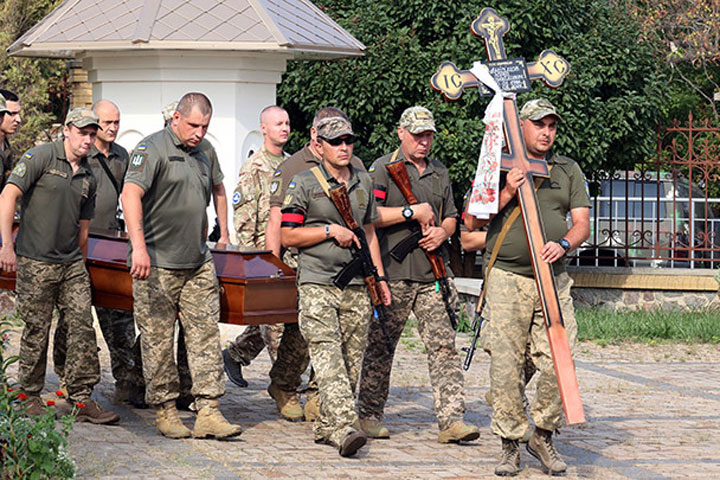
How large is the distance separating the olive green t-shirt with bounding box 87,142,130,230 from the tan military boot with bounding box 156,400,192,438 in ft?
5.45

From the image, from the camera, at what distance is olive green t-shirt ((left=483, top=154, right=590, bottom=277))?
7.22 meters

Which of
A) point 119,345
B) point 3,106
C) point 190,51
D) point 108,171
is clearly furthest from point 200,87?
point 119,345

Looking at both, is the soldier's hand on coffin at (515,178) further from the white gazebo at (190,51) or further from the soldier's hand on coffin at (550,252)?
the white gazebo at (190,51)

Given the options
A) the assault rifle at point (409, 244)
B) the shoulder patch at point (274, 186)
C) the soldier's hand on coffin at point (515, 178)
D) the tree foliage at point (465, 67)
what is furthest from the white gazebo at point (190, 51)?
the soldier's hand on coffin at point (515, 178)

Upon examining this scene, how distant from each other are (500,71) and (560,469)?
7.54ft

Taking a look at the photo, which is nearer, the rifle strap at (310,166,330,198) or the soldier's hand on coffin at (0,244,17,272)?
the rifle strap at (310,166,330,198)

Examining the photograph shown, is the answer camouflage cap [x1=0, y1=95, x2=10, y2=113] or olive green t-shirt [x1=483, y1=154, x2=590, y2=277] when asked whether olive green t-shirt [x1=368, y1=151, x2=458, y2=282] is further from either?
camouflage cap [x1=0, y1=95, x2=10, y2=113]

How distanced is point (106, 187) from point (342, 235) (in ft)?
7.54

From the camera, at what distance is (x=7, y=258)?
794 cm

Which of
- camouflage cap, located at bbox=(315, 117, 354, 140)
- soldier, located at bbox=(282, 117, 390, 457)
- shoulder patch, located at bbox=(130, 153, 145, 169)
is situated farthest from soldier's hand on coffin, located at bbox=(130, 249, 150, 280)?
camouflage cap, located at bbox=(315, 117, 354, 140)

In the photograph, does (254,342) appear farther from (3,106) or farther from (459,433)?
(3,106)

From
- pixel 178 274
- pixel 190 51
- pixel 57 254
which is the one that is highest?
pixel 190 51

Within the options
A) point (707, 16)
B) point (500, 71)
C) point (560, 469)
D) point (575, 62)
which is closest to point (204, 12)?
point (575, 62)

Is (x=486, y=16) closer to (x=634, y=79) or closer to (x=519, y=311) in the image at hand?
(x=519, y=311)
